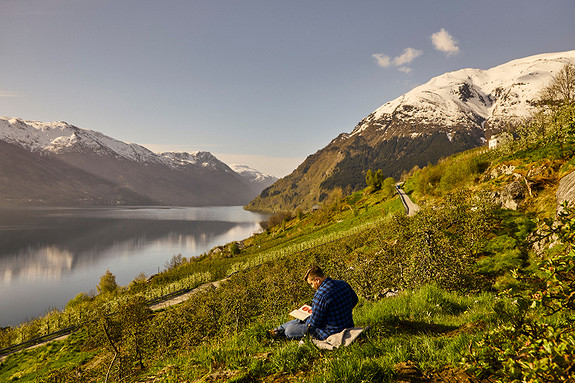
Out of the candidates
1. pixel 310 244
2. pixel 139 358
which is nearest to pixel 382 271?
pixel 139 358

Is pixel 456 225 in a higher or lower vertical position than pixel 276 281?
higher

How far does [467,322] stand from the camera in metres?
7.36

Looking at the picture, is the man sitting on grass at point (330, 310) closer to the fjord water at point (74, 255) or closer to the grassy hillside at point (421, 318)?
the grassy hillside at point (421, 318)

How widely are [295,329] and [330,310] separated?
1.36 meters

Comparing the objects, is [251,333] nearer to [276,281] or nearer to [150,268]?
[276,281]

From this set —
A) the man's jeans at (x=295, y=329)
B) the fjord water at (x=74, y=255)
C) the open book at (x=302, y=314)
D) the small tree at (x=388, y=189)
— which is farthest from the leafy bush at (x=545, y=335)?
the small tree at (x=388, y=189)

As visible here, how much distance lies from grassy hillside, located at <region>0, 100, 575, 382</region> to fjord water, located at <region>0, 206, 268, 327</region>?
2064 inches

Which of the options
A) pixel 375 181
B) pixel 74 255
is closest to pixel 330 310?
pixel 375 181

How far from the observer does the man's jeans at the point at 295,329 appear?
752cm

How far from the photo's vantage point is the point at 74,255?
114 meters

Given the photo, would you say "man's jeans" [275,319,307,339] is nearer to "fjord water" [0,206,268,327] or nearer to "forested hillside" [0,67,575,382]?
"forested hillside" [0,67,575,382]

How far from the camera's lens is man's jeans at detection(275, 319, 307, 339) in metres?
7.52

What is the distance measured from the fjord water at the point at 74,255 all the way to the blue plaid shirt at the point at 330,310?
77530mm

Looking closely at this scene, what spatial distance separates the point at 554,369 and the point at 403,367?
10.3ft
